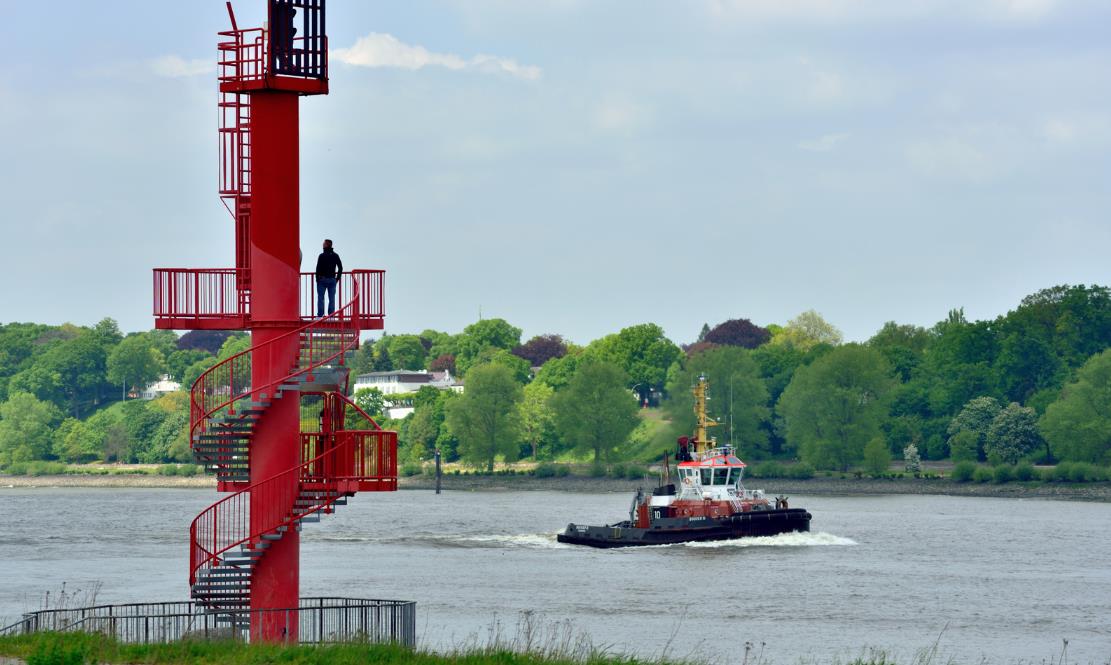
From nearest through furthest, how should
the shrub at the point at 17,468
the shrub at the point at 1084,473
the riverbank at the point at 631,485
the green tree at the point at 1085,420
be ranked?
1. the shrub at the point at 1084,473
2. the riverbank at the point at 631,485
3. the green tree at the point at 1085,420
4. the shrub at the point at 17,468

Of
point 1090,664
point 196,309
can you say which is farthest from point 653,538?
point 196,309

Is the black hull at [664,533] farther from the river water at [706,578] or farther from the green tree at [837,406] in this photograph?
the green tree at [837,406]

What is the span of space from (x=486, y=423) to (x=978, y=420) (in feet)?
158

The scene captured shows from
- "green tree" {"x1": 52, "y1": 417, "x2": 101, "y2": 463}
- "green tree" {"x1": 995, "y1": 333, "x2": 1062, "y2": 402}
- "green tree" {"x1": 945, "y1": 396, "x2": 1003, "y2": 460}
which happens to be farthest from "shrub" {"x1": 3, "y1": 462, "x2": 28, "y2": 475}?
"green tree" {"x1": 995, "y1": 333, "x2": 1062, "y2": 402}

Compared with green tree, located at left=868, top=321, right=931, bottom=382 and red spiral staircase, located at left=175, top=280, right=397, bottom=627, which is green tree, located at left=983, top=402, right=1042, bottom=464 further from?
red spiral staircase, located at left=175, top=280, right=397, bottom=627

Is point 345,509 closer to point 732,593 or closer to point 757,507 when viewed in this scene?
point 757,507

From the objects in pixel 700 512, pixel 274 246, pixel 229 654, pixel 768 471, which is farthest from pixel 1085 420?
pixel 229 654

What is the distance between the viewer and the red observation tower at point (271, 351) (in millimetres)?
28766

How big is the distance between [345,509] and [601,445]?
39175 mm

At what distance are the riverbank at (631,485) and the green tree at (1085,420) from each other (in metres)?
5.29

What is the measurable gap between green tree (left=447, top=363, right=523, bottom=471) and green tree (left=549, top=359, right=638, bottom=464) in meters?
4.82

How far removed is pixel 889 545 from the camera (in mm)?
86125

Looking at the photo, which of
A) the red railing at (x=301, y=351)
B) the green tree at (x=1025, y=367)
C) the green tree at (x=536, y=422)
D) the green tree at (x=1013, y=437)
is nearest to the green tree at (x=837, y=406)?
the green tree at (x=1025, y=367)

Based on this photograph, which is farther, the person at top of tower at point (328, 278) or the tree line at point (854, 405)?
the tree line at point (854, 405)
